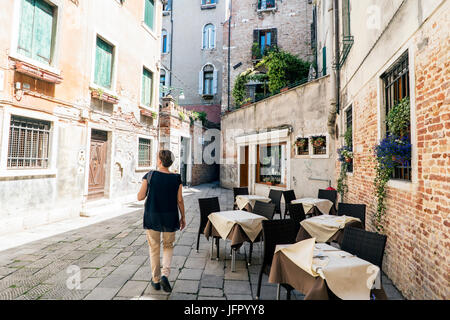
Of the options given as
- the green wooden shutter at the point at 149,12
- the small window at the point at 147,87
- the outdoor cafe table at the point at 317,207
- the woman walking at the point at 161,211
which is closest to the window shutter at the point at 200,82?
the green wooden shutter at the point at 149,12

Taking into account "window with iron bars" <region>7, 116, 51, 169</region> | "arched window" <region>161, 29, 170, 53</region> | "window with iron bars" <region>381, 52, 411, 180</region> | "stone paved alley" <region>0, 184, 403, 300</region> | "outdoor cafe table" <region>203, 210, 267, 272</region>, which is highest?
"arched window" <region>161, 29, 170, 53</region>

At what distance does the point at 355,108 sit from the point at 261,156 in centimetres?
610

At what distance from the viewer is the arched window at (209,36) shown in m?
19.0

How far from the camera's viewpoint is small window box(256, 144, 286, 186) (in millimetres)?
10328

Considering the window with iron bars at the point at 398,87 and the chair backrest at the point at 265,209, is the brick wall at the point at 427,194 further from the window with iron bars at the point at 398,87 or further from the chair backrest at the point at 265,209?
the chair backrest at the point at 265,209

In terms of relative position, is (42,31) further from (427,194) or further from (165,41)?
(165,41)

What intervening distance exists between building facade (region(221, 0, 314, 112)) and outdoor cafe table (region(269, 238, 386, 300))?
546 inches

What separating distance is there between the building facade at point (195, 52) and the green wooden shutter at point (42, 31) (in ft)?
41.2

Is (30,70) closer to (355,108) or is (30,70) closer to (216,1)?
(355,108)

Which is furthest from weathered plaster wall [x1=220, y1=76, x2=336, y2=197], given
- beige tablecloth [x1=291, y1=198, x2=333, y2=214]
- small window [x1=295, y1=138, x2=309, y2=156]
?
beige tablecloth [x1=291, y1=198, x2=333, y2=214]

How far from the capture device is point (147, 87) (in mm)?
10820

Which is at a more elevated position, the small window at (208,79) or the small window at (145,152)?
the small window at (208,79)

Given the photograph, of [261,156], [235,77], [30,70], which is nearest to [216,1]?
[235,77]

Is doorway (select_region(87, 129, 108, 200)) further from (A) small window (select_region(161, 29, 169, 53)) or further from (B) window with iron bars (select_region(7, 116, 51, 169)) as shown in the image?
(A) small window (select_region(161, 29, 169, 53))
